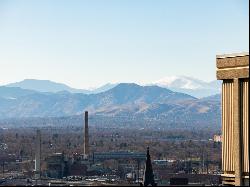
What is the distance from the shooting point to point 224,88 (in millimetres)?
50031

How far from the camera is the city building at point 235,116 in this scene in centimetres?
4812

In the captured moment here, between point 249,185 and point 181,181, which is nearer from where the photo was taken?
point 249,185

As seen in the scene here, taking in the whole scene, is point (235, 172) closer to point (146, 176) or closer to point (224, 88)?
point (224, 88)

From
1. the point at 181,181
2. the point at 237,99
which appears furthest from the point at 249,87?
the point at 181,181

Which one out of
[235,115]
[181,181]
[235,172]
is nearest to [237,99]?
[235,115]

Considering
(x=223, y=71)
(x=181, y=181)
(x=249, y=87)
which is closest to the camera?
(x=249, y=87)

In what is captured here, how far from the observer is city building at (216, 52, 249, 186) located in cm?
4812

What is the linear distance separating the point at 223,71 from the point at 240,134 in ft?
12.4

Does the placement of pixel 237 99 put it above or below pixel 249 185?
above

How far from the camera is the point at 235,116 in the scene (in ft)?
159

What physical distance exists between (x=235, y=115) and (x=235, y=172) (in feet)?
9.75

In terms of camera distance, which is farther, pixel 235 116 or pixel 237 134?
pixel 235 116

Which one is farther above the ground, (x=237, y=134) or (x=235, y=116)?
(x=235, y=116)

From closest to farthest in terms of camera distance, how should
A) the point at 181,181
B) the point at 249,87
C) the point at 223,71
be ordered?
1. the point at 249,87
2. the point at 223,71
3. the point at 181,181
